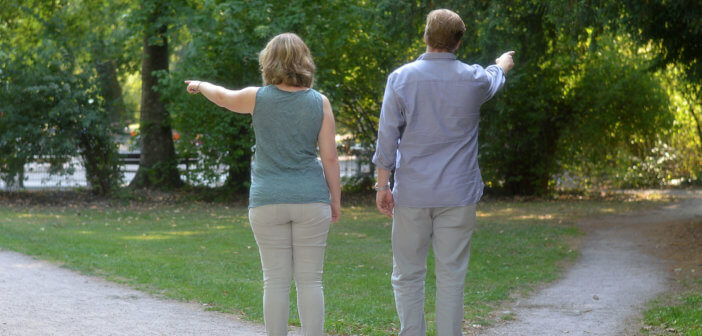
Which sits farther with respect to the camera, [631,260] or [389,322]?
[631,260]

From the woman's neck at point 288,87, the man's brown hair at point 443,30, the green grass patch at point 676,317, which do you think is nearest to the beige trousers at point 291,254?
the woman's neck at point 288,87

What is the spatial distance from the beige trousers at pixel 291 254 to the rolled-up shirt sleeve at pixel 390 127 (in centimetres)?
40

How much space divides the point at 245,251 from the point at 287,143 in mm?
5887

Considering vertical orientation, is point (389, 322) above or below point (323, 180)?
below

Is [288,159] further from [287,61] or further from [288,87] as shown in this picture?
[287,61]

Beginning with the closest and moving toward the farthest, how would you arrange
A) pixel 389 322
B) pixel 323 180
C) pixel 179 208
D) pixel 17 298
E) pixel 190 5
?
1. pixel 323 180
2. pixel 389 322
3. pixel 17 298
4. pixel 179 208
5. pixel 190 5

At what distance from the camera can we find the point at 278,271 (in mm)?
4055

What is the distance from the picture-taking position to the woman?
3934mm

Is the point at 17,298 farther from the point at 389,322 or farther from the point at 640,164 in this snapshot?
the point at 640,164

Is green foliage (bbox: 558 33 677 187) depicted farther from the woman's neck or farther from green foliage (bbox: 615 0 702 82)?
the woman's neck

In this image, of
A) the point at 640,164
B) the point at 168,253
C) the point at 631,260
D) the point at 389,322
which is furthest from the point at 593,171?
the point at 389,322

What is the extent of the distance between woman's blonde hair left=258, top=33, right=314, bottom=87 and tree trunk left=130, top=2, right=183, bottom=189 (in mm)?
13860

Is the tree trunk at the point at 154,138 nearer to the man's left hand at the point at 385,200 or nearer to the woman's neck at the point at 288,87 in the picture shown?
the man's left hand at the point at 385,200

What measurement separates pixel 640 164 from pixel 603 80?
3.47 m
